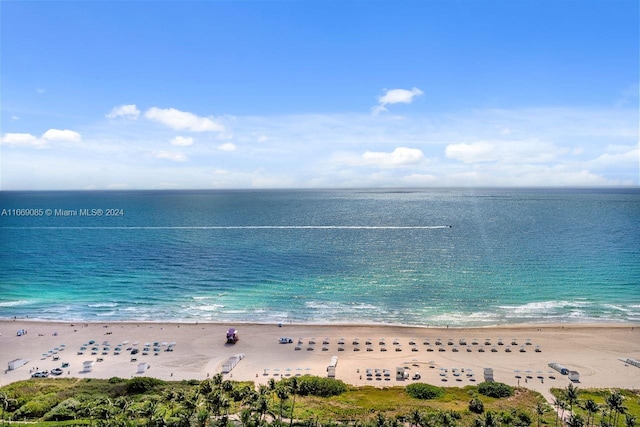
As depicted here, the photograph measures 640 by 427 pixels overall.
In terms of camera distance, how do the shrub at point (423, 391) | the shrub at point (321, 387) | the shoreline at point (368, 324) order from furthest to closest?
the shoreline at point (368, 324) → the shrub at point (321, 387) → the shrub at point (423, 391)

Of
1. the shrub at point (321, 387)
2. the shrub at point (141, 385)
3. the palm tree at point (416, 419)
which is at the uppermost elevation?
the palm tree at point (416, 419)

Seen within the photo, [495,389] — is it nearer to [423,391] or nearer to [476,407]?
[476,407]

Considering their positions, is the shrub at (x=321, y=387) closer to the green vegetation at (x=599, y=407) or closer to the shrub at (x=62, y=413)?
the green vegetation at (x=599, y=407)

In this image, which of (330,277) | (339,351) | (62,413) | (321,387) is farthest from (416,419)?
(330,277)

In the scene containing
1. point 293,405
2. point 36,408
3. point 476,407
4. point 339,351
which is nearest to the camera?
point 36,408

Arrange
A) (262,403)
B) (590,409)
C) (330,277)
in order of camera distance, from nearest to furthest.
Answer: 1. (262,403)
2. (590,409)
3. (330,277)

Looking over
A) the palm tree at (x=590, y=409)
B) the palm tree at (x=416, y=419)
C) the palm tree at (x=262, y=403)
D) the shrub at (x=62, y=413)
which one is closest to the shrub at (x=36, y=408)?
the shrub at (x=62, y=413)

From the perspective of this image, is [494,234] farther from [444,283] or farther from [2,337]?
[2,337]
